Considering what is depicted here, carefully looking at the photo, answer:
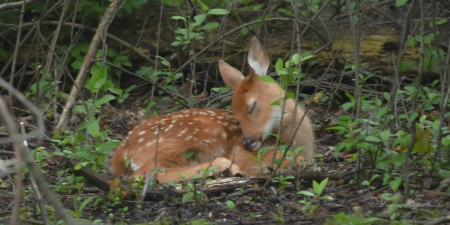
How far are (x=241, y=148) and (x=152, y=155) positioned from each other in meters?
0.83

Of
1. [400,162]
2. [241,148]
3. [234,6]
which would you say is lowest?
[241,148]

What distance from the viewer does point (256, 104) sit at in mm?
4504

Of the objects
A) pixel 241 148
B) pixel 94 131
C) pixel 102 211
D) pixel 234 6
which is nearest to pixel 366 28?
pixel 234 6

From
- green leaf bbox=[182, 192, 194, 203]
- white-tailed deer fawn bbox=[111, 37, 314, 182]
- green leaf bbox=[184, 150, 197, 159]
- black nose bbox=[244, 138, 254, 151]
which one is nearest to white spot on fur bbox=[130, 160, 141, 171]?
white-tailed deer fawn bbox=[111, 37, 314, 182]

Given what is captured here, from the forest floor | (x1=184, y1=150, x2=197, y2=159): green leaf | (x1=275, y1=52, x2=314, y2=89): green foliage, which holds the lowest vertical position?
(x1=184, y1=150, x2=197, y2=159): green leaf

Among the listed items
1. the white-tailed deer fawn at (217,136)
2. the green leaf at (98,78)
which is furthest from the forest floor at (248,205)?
the green leaf at (98,78)

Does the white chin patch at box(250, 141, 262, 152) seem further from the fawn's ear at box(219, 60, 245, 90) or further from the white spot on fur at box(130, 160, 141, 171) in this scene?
the white spot on fur at box(130, 160, 141, 171)

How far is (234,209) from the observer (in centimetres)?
301

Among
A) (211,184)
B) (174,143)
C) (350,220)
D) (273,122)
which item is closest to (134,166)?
(174,143)

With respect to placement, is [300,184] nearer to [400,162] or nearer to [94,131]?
[400,162]

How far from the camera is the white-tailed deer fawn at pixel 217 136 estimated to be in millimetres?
4051

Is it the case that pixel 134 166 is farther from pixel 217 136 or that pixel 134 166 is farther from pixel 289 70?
pixel 289 70

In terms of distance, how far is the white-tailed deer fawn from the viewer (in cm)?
405

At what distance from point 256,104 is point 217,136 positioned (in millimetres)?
507
